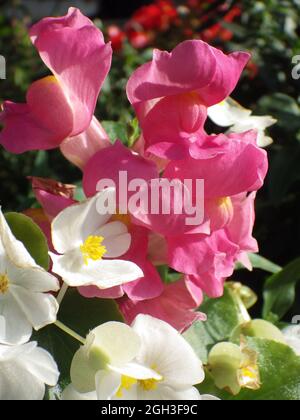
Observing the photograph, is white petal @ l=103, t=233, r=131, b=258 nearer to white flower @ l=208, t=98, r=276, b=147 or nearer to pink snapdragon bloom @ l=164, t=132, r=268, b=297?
pink snapdragon bloom @ l=164, t=132, r=268, b=297

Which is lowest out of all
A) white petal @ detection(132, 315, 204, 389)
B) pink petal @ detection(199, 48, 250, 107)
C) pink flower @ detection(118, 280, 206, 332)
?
pink flower @ detection(118, 280, 206, 332)

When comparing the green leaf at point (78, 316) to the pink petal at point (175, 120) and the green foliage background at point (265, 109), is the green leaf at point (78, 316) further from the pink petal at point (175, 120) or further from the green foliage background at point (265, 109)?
the green foliage background at point (265, 109)

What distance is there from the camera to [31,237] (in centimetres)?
47

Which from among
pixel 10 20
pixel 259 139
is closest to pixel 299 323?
pixel 259 139

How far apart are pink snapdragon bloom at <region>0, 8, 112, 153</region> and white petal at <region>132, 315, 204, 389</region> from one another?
0.47 ft

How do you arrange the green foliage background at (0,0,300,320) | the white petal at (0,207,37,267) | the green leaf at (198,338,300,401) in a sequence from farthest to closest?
the green foliage background at (0,0,300,320), the green leaf at (198,338,300,401), the white petal at (0,207,37,267)

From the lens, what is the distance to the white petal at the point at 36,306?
0.43m

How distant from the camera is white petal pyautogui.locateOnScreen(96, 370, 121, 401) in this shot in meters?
0.43

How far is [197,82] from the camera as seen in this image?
0.49 metres

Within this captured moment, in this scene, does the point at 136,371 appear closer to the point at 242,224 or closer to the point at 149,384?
the point at 149,384

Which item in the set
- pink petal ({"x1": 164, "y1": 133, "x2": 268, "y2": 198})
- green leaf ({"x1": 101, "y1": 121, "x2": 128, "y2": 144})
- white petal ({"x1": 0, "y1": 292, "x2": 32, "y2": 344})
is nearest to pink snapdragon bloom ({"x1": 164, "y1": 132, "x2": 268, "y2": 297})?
pink petal ({"x1": 164, "y1": 133, "x2": 268, "y2": 198})

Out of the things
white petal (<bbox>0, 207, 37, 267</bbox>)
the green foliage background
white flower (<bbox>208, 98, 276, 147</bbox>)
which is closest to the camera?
white petal (<bbox>0, 207, 37, 267</bbox>)

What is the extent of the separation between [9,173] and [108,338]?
1052 millimetres

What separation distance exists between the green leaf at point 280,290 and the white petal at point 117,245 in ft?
0.87
